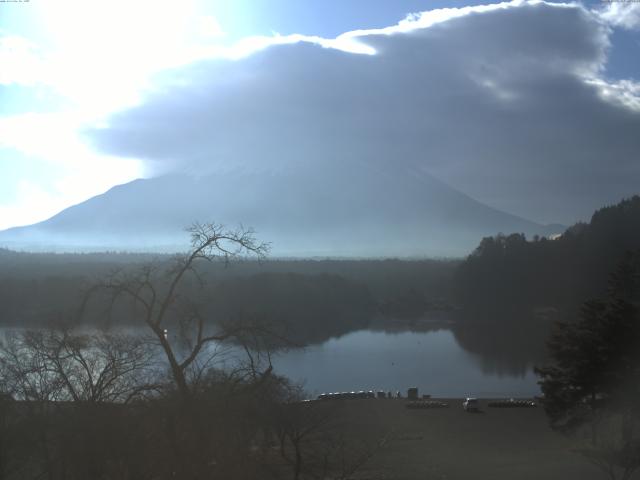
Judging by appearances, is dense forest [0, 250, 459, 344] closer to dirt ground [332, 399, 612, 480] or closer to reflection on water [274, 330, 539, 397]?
reflection on water [274, 330, 539, 397]

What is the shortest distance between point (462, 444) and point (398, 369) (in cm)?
1014

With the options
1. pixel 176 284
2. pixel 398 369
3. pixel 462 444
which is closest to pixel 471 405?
pixel 462 444

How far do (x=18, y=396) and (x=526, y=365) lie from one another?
70.0ft

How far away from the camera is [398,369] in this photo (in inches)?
922

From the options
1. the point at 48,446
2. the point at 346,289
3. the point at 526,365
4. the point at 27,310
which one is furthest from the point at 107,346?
the point at 346,289

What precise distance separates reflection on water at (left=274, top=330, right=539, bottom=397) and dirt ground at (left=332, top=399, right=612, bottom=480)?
262 cm

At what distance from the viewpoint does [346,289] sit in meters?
37.9

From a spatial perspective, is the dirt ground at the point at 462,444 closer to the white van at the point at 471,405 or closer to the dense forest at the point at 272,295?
the white van at the point at 471,405

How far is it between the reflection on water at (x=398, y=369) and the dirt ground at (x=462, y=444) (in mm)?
2616

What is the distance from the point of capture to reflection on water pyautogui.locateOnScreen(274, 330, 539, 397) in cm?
2041

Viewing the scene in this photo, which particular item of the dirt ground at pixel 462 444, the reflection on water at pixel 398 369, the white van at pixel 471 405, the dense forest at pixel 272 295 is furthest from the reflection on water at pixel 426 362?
the white van at pixel 471 405

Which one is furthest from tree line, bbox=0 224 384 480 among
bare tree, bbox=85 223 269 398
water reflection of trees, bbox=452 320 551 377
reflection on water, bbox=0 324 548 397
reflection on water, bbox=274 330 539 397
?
water reflection of trees, bbox=452 320 551 377

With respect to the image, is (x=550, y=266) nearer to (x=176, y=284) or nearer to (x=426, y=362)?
A: (x=426, y=362)

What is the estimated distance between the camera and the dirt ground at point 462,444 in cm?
942
